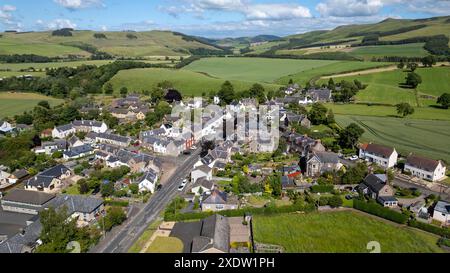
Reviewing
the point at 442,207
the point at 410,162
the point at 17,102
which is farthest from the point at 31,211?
the point at 17,102

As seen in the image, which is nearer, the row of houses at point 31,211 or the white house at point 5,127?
the row of houses at point 31,211

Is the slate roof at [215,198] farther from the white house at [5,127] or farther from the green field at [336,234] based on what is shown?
the white house at [5,127]

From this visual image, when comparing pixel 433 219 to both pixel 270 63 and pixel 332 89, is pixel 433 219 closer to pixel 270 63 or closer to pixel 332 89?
pixel 332 89

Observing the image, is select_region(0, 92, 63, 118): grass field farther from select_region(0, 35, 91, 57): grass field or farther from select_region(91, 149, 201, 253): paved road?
select_region(0, 35, 91, 57): grass field

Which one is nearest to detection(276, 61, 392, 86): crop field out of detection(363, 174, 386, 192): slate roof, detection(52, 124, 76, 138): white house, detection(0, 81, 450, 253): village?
detection(0, 81, 450, 253): village

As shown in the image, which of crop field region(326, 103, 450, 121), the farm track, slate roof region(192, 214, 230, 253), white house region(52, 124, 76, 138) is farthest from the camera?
crop field region(326, 103, 450, 121)

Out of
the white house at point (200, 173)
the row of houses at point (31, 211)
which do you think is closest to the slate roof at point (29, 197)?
the row of houses at point (31, 211)
